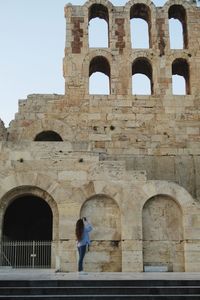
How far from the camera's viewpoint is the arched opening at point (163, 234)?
19656mm

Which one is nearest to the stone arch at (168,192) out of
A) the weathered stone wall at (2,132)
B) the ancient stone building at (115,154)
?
the ancient stone building at (115,154)

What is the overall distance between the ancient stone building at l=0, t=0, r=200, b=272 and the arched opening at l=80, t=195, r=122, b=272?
4 cm

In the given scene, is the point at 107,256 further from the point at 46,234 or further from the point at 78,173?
the point at 46,234

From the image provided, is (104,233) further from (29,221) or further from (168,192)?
(29,221)

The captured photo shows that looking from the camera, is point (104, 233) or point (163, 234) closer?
point (104, 233)

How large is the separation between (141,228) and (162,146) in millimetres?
6962
